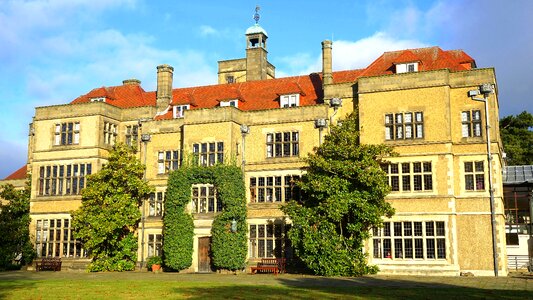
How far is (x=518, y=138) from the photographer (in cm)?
5734

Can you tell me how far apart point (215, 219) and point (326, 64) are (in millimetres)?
11730

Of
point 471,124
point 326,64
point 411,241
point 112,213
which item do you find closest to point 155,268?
point 112,213

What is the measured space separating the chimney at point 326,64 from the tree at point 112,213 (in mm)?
13043

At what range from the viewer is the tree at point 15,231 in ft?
129

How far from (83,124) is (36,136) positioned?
381 centimetres

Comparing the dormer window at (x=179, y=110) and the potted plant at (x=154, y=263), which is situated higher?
the dormer window at (x=179, y=110)

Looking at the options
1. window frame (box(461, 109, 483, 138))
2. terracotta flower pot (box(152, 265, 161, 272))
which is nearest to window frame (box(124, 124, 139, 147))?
terracotta flower pot (box(152, 265, 161, 272))

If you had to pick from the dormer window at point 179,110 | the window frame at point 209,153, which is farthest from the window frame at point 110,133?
the window frame at point 209,153

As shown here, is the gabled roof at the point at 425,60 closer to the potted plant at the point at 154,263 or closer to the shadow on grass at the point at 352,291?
the shadow on grass at the point at 352,291

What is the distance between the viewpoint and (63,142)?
39.9 m

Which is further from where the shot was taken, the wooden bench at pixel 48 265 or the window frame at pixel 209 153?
the wooden bench at pixel 48 265

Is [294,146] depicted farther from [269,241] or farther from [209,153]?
[269,241]

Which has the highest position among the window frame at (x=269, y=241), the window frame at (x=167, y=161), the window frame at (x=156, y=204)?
the window frame at (x=167, y=161)

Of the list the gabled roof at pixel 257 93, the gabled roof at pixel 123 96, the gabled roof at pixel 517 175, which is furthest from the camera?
the gabled roof at pixel 123 96
